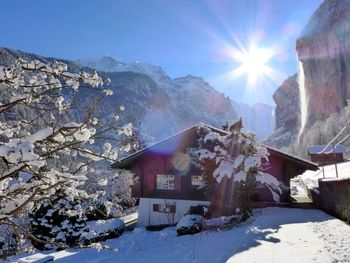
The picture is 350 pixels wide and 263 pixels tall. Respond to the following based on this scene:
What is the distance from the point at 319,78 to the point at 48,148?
122802 millimetres

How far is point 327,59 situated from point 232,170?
106m

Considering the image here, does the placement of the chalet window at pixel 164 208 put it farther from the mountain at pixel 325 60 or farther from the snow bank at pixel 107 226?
the mountain at pixel 325 60

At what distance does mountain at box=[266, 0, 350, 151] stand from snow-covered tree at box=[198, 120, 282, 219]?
86008mm

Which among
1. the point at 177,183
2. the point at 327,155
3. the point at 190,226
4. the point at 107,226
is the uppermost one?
the point at 327,155

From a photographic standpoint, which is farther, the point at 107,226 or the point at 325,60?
the point at 325,60

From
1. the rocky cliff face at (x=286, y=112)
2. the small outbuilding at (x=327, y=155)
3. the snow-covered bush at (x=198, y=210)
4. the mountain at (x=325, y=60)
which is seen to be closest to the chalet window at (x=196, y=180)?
the snow-covered bush at (x=198, y=210)

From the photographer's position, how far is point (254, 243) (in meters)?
14.5

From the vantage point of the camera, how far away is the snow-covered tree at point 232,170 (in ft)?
67.6

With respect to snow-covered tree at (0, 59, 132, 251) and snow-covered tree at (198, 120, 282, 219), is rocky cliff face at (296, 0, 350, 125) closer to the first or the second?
snow-covered tree at (198, 120, 282, 219)

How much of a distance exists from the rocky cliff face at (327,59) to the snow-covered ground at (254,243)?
308 ft

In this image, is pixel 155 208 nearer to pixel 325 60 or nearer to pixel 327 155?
pixel 327 155

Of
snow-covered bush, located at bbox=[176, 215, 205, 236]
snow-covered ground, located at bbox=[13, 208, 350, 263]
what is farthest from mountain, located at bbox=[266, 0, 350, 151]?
snow-covered bush, located at bbox=[176, 215, 205, 236]

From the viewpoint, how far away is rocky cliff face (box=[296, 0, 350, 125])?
352 ft

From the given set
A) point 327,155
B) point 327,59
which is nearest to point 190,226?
point 327,155
